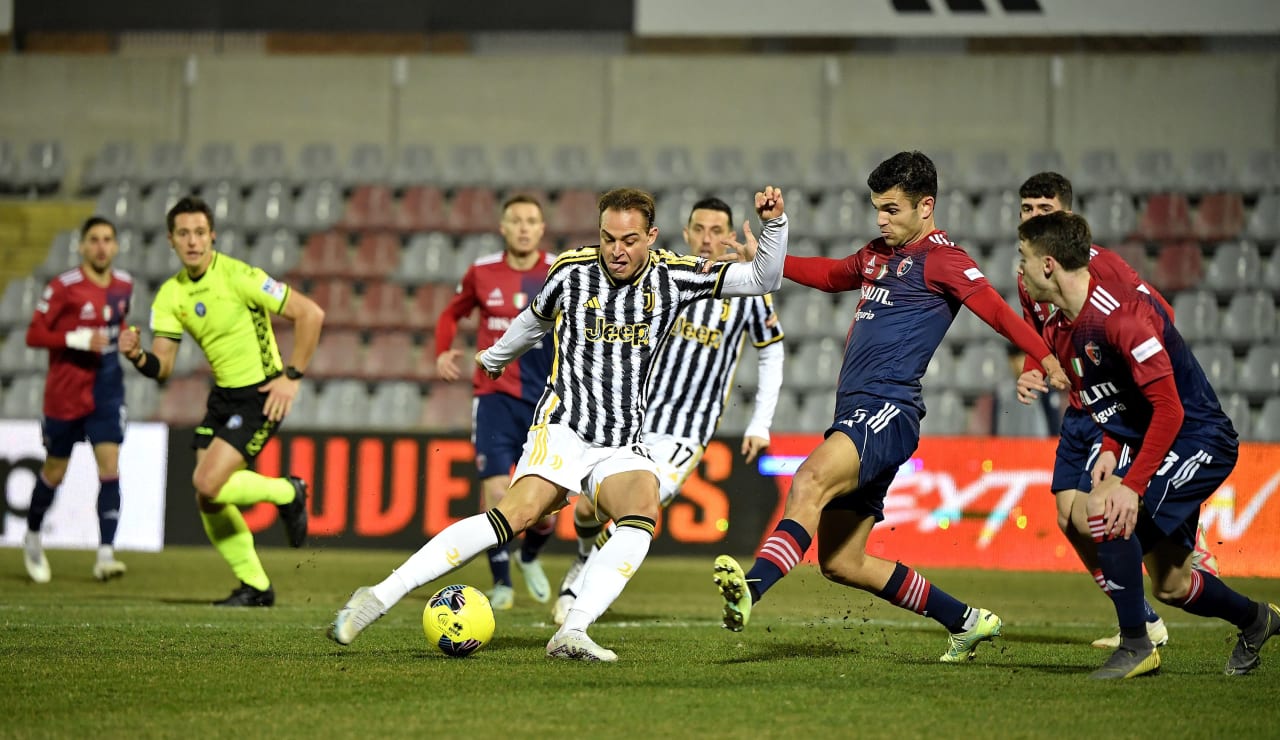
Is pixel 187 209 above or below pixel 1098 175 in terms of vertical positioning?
below

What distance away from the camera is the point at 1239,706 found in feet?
16.2

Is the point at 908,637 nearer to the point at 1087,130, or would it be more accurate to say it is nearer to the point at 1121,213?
the point at 1121,213

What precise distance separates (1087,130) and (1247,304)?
3.42 m

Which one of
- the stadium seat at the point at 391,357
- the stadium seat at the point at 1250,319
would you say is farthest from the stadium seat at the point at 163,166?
the stadium seat at the point at 1250,319

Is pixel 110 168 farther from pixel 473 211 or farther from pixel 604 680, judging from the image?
pixel 604 680

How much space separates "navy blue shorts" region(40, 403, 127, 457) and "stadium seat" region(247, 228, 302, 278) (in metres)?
5.39

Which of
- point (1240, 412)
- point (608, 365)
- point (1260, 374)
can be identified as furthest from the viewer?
point (1260, 374)

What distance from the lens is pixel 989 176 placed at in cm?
1630

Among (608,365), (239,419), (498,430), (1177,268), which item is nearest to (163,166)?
(498,430)

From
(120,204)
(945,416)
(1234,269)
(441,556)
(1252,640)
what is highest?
(120,204)

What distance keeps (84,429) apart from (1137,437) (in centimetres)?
787

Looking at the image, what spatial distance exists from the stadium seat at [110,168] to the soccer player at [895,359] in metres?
13.4

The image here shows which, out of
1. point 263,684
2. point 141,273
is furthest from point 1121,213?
point 263,684

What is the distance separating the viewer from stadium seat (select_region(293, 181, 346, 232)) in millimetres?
16484
